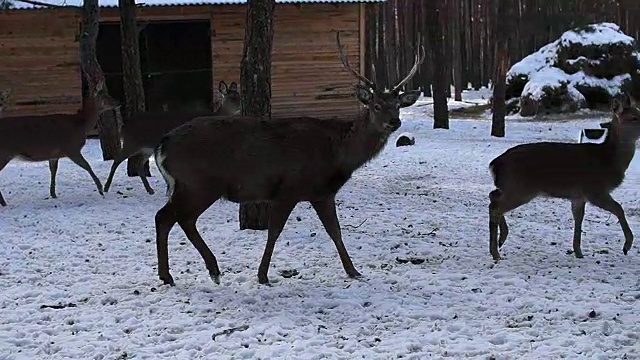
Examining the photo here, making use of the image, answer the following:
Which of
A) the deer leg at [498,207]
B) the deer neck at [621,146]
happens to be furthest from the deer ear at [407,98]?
the deer neck at [621,146]

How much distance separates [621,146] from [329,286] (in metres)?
3.38

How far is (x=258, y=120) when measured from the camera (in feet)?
24.6

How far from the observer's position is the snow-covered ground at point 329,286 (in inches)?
226

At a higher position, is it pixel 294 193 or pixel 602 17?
pixel 602 17

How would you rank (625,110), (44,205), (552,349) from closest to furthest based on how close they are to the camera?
(552,349)
(625,110)
(44,205)

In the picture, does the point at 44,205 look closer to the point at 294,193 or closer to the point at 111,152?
the point at 111,152

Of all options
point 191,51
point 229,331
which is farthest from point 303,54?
point 229,331

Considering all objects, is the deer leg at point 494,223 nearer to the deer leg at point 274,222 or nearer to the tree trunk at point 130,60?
the deer leg at point 274,222

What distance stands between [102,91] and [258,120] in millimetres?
6408

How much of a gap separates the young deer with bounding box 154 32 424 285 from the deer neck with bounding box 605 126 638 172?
7.77 feet

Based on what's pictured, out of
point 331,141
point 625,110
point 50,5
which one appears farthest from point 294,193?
point 50,5

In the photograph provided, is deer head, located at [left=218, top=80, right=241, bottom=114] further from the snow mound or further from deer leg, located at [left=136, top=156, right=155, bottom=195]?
the snow mound

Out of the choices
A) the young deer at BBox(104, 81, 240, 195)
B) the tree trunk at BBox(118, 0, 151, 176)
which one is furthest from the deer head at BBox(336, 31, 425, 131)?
the tree trunk at BBox(118, 0, 151, 176)

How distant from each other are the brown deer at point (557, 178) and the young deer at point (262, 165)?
1.38 m
